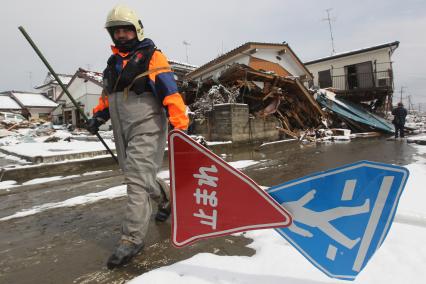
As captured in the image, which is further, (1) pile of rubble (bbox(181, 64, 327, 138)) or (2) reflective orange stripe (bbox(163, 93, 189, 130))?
(1) pile of rubble (bbox(181, 64, 327, 138))

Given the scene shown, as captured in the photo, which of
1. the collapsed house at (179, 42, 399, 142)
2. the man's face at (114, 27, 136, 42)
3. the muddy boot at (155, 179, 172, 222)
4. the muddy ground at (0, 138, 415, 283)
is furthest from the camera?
the collapsed house at (179, 42, 399, 142)

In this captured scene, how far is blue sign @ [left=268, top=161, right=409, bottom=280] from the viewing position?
127 cm

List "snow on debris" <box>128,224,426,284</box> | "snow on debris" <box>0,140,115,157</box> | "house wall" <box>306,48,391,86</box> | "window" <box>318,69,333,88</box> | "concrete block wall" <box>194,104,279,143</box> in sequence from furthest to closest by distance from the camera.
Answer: "window" <box>318,69,333,88</box> < "house wall" <box>306,48,391,86</box> < "concrete block wall" <box>194,104,279,143</box> < "snow on debris" <box>0,140,115,157</box> < "snow on debris" <box>128,224,426,284</box>

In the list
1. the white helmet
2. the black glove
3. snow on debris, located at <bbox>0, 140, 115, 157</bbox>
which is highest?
the white helmet

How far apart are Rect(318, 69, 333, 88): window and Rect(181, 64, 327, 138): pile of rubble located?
10.3 meters

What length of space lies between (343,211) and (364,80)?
23078mm

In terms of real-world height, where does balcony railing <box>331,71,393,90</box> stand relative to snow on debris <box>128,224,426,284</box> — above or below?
above

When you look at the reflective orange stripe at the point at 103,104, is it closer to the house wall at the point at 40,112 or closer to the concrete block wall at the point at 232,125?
the concrete block wall at the point at 232,125

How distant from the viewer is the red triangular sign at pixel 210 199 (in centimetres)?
149

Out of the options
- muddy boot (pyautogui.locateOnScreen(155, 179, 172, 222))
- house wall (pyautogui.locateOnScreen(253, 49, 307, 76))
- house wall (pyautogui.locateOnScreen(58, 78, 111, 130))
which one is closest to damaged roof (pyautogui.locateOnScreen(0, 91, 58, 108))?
house wall (pyautogui.locateOnScreen(58, 78, 111, 130))

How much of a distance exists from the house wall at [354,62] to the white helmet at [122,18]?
22131 millimetres

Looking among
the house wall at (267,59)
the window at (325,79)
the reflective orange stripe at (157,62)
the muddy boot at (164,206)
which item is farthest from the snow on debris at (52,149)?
the window at (325,79)

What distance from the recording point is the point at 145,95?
2.22m

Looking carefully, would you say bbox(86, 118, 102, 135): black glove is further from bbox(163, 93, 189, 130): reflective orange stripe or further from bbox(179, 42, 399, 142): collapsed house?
bbox(179, 42, 399, 142): collapsed house
